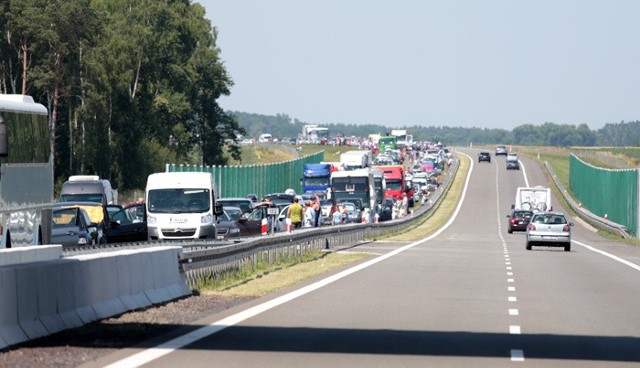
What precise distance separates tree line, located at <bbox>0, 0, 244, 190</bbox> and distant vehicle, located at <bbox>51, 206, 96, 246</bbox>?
4052 centimetres

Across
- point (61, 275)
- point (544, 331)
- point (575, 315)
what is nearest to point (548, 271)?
point (575, 315)

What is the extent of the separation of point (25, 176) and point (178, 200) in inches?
602

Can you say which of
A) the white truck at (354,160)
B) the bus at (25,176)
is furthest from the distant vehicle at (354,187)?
the bus at (25,176)

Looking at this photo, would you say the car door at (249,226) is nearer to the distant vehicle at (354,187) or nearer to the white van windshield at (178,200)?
the white van windshield at (178,200)

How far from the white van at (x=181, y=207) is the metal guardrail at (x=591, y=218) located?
104 feet

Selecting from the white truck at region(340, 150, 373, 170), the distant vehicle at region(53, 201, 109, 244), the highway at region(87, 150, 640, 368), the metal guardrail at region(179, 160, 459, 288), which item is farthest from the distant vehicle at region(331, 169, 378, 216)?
the highway at region(87, 150, 640, 368)

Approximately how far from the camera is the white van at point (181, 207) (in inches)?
1686

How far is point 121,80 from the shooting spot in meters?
98.3

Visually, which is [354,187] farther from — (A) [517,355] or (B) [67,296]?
(A) [517,355]

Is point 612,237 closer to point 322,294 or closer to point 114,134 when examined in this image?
point 114,134

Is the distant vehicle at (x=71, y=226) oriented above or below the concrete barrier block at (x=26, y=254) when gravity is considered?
below

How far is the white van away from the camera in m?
42.8

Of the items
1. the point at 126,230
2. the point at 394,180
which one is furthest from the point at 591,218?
the point at 126,230

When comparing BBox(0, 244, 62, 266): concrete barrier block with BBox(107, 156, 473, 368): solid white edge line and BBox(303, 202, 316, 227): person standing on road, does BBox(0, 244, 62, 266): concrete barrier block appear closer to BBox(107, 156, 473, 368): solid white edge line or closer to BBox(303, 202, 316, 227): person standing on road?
BBox(107, 156, 473, 368): solid white edge line
